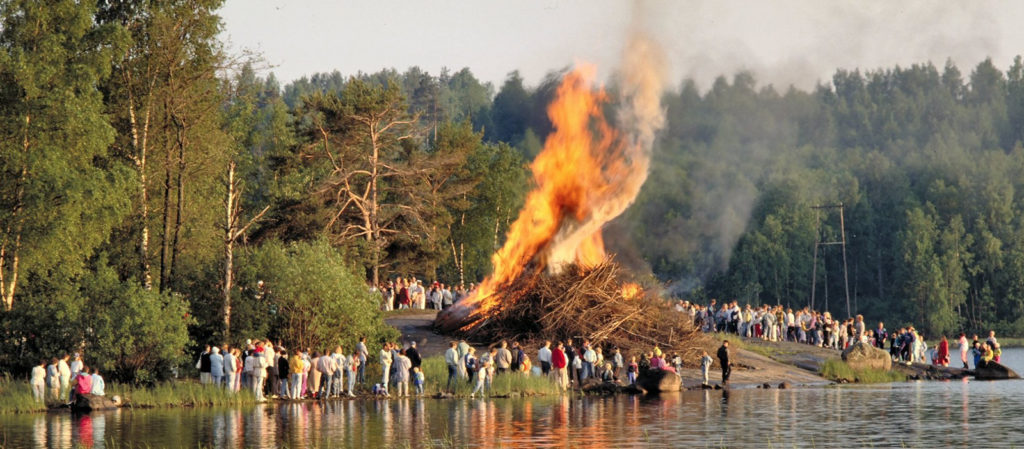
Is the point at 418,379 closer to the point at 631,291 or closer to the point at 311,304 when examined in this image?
the point at 311,304

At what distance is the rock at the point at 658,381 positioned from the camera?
45.5 meters

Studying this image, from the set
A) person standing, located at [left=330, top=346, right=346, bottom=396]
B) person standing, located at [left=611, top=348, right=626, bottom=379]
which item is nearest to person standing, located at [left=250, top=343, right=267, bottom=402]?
person standing, located at [left=330, top=346, right=346, bottom=396]

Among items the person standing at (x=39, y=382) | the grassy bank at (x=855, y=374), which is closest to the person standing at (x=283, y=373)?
the person standing at (x=39, y=382)

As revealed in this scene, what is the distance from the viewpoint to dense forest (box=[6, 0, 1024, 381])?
153 ft

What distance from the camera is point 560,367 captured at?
45219 mm

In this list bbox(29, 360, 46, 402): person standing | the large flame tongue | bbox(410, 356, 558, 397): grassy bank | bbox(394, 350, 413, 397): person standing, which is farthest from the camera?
the large flame tongue

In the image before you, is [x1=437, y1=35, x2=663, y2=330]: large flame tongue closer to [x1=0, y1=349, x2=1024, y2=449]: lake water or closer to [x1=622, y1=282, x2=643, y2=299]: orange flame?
[x1=622, y1=282, x2=643, y2=299]: orange flame

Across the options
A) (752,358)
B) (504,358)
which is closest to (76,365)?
(504,358)

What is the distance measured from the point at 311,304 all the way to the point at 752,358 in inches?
790

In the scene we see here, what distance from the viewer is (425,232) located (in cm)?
7425

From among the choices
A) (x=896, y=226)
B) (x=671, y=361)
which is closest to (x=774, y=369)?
(x=671, y=361)

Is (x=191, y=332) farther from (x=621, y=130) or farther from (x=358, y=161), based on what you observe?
(x=358, y=161)

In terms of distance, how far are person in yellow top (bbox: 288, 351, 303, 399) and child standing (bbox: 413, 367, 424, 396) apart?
3872 millimetres

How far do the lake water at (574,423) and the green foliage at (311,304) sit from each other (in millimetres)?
5550
